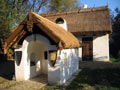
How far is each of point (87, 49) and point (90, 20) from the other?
12.7 feet

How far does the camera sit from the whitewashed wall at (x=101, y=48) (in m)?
13.8

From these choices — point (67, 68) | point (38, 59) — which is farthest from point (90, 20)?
point (67, 68)

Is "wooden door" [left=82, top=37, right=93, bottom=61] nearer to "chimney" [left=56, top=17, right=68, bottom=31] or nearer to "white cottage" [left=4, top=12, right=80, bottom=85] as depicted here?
"chimney" [left=56, top=17, right=68, bottom=31]

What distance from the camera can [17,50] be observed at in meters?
6.91

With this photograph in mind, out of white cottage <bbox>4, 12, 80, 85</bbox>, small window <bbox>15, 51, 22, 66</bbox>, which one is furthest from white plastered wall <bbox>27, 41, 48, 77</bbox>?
small window <bbox>15, 51, 22, 66</bbox>

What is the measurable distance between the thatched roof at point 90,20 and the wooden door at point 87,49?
1.12m

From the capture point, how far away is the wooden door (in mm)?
14453

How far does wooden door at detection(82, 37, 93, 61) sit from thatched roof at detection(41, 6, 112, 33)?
1.12 m

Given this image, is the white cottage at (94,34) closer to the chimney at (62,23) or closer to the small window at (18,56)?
the chimney at (62,23)

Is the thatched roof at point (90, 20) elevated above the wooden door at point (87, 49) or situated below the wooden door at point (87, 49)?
above

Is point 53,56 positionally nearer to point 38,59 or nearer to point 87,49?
point 38,59

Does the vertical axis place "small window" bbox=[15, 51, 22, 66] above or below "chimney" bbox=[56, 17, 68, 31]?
below

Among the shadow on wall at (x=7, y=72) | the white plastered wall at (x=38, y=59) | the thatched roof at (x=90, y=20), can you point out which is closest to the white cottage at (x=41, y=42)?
the white plastered wall at (x=38, y=59)

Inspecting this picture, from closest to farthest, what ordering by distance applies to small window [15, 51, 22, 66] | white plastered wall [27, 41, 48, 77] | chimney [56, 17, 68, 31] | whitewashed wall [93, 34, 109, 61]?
small window [15, 51, 22, 66]
white plastered wall [27, 41, 48, 77]
chimney [56, 17, 68, 31]
whitewashed wall [93, 34, 109, 61]
